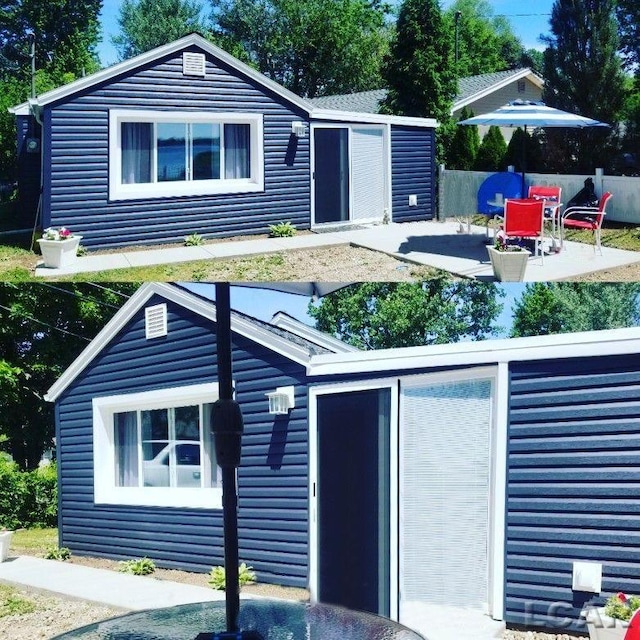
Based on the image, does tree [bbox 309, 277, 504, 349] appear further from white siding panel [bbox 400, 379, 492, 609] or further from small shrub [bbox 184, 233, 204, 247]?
small shrub [bbox 184, 233, 204, 247]

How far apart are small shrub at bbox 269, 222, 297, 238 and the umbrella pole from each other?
1.40 ft

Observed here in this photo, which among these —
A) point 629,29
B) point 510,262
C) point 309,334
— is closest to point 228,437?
point 309,334

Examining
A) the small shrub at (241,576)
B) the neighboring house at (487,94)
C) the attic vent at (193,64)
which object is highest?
the attic vent at (193,64)

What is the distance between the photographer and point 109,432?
3.74 meters

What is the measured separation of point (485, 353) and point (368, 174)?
2.80 ft

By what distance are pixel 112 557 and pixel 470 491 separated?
4.89 ft

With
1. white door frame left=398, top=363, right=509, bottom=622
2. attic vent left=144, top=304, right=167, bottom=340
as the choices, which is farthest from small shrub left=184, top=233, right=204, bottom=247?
white door frame left=398, top=363, right=509, bottom=622

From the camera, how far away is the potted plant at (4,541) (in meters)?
3.83

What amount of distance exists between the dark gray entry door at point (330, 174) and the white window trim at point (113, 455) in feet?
3.56

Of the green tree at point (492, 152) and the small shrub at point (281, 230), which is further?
the small shrub at point (281, 230)

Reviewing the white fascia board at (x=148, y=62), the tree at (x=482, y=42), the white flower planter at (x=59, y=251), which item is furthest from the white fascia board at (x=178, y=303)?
the tree at (x=482, y=42)

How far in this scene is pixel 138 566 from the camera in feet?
12.6

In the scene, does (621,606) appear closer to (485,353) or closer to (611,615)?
(611,615)

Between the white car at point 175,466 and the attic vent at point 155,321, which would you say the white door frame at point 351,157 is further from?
the white car at point 175,466
